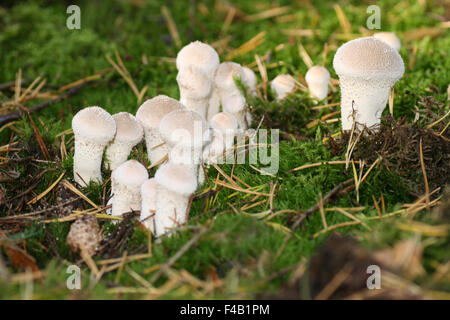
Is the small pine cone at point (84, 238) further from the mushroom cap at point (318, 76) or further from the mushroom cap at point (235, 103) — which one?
the mushroom cap at point (318, 76)

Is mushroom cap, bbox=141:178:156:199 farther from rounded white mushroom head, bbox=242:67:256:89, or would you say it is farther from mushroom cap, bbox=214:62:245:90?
rounded white mushroom head, bbox=242:67:256:89

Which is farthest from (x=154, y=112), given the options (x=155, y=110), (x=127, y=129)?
(x=127, y=129)

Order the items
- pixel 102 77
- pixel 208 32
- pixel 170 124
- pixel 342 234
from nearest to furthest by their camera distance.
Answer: pixel 342 234, pixel 170 124, pixel 102 77, pixel 208 32

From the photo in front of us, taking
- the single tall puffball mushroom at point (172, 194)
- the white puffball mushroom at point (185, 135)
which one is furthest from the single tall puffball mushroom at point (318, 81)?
the single tall puffball mushroom at point (172, 194)

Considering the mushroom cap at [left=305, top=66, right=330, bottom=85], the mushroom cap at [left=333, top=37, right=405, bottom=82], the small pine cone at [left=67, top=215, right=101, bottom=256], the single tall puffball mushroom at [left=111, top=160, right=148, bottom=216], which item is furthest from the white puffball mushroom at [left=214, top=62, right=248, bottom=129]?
the small pine cone at [left=67, top=215, right=101, bottom=256]

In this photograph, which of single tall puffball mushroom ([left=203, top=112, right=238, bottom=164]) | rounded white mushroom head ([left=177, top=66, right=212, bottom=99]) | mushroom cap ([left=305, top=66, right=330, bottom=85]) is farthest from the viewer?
mushroom cap ([left=305, top=66, right=330, bottom=85])
